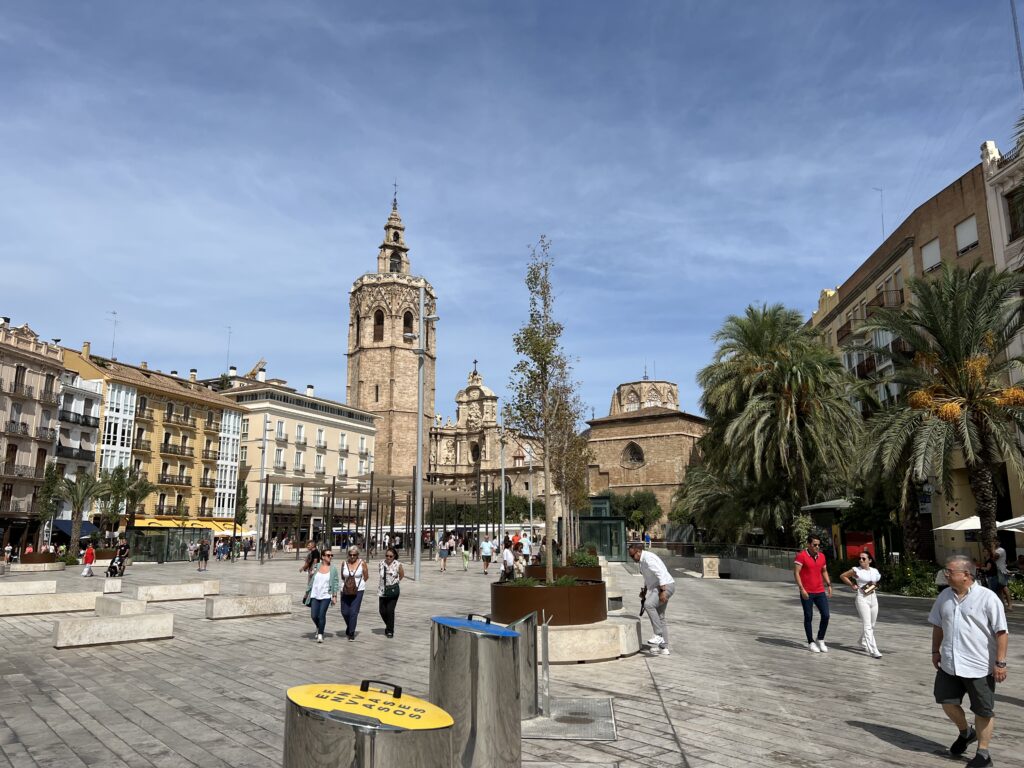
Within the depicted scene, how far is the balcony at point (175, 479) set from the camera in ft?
172

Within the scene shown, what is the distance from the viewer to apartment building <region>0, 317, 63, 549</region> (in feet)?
138

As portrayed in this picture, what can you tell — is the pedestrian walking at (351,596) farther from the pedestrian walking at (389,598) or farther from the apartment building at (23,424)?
the apartment building at (23,424)

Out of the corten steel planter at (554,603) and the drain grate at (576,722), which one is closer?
the drain grate at (576,722)

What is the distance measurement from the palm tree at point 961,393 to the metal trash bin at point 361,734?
53.8 feet

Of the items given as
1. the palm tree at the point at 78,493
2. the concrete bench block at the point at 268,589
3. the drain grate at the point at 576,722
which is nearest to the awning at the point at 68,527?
the palm tree at the point at 78,493

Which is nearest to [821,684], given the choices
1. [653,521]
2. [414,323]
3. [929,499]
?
[929,499]

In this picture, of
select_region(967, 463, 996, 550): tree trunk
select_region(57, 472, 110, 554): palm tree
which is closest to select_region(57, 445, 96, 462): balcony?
select_region(57, 472, 110, 554): palm tree

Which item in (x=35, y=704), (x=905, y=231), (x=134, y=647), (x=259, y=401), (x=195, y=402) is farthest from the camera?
(x=259, y=401)

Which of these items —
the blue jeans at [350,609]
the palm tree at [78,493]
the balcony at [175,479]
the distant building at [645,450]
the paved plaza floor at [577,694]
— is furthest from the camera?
the distant building at [645,450]

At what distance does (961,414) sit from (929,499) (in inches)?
544

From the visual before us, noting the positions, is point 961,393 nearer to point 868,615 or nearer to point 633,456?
point 868,615

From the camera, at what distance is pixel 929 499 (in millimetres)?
28625

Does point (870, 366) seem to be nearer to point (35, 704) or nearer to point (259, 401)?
point (35, 704)

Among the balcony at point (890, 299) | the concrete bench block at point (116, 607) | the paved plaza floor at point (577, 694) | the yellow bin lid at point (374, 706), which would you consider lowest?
the paved plaza floor at point (577, 694)
